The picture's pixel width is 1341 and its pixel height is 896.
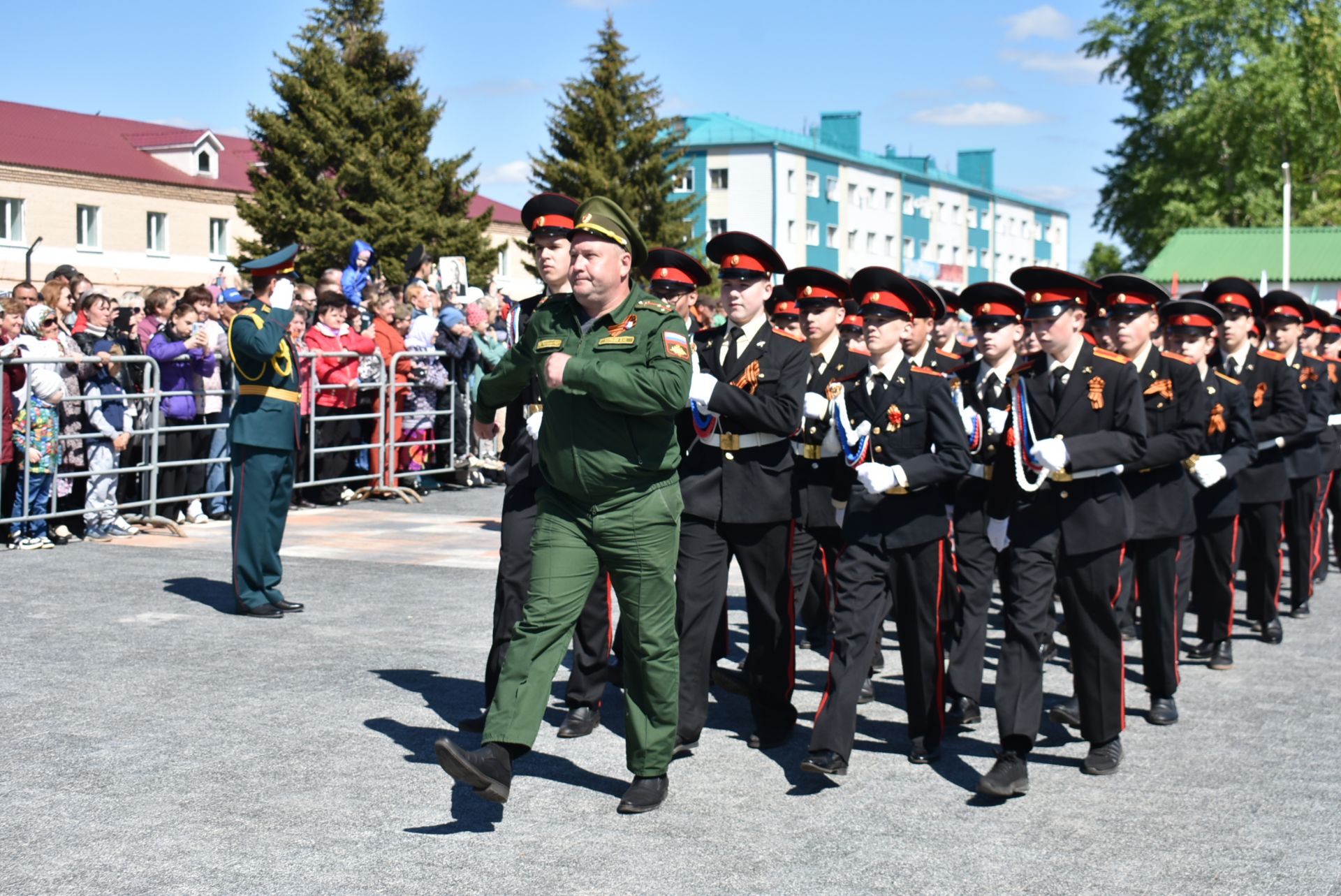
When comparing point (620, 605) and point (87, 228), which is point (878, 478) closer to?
point (620, 605)

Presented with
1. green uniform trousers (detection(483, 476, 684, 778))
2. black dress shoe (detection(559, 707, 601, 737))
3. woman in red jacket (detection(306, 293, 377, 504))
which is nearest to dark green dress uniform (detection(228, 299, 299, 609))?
black dress shoe (detection(559, 707, 601, 737))

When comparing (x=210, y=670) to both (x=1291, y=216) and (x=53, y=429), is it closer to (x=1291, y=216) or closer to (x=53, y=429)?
(x=53, y=429)

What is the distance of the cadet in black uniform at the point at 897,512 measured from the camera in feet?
20.6

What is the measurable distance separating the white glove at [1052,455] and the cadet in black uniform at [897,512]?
0.31 meters

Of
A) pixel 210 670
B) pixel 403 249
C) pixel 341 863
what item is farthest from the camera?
pixel 403 249

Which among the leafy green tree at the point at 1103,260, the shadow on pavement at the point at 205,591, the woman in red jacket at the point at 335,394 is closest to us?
the shadow on pavement at the point at 205,591

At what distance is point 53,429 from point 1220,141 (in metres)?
55.3

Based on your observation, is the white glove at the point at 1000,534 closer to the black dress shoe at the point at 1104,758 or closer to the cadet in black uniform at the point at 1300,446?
the black dress shoe at the point at 1104,758

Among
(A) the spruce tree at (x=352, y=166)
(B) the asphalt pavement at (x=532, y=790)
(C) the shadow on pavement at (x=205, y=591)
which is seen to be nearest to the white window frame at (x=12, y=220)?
(A) the spruce tree at (x=352, y=166)

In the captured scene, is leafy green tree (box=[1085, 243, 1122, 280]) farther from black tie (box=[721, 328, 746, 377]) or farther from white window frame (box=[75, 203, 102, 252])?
black tie (box=[721, 328, 746, 377])

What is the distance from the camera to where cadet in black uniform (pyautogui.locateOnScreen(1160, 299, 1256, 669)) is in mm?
8250

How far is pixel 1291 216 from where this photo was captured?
207 feet

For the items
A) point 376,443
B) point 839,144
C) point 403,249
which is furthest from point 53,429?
point 839,144

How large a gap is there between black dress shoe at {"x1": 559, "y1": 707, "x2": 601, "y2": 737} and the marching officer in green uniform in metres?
3.08
